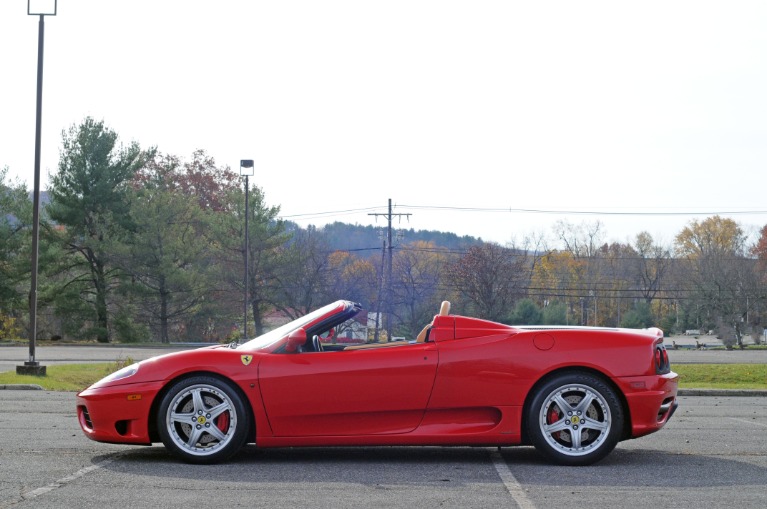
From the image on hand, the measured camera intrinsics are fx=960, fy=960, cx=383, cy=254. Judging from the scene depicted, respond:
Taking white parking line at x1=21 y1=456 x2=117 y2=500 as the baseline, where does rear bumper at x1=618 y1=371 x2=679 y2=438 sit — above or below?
above

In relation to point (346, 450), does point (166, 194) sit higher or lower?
higher

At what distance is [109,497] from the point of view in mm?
5609

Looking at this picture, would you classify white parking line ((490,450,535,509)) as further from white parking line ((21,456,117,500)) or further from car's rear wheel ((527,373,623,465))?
white parking line ((21,456,117,500))

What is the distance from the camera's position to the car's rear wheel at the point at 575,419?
683 centimetres

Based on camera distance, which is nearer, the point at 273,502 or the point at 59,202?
the point at 273,502

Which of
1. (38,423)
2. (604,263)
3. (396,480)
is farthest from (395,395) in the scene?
(604,263)

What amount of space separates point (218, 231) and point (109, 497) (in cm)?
5332

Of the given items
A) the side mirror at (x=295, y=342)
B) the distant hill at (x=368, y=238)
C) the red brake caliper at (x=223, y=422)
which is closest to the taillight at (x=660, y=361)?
the side mirror at (x=295, y=342)

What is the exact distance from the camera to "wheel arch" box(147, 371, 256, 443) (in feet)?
22.6

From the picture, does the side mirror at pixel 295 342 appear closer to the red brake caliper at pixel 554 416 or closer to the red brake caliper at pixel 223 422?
the red brake caliper at pixel 223 422

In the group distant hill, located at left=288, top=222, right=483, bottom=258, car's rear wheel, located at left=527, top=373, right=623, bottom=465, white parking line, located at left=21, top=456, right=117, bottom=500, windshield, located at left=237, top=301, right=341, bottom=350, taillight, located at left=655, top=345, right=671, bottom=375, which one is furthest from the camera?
distant hill, located at left=288, top=222, right=483, bottom=258

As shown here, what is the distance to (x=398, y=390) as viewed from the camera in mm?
6852

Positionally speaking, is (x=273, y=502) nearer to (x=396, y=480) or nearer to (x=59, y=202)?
(x=396, y=480)

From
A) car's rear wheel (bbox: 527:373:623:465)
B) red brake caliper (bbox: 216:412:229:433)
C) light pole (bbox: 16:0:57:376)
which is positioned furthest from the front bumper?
light pole (bbox: 16:0:57:376)
